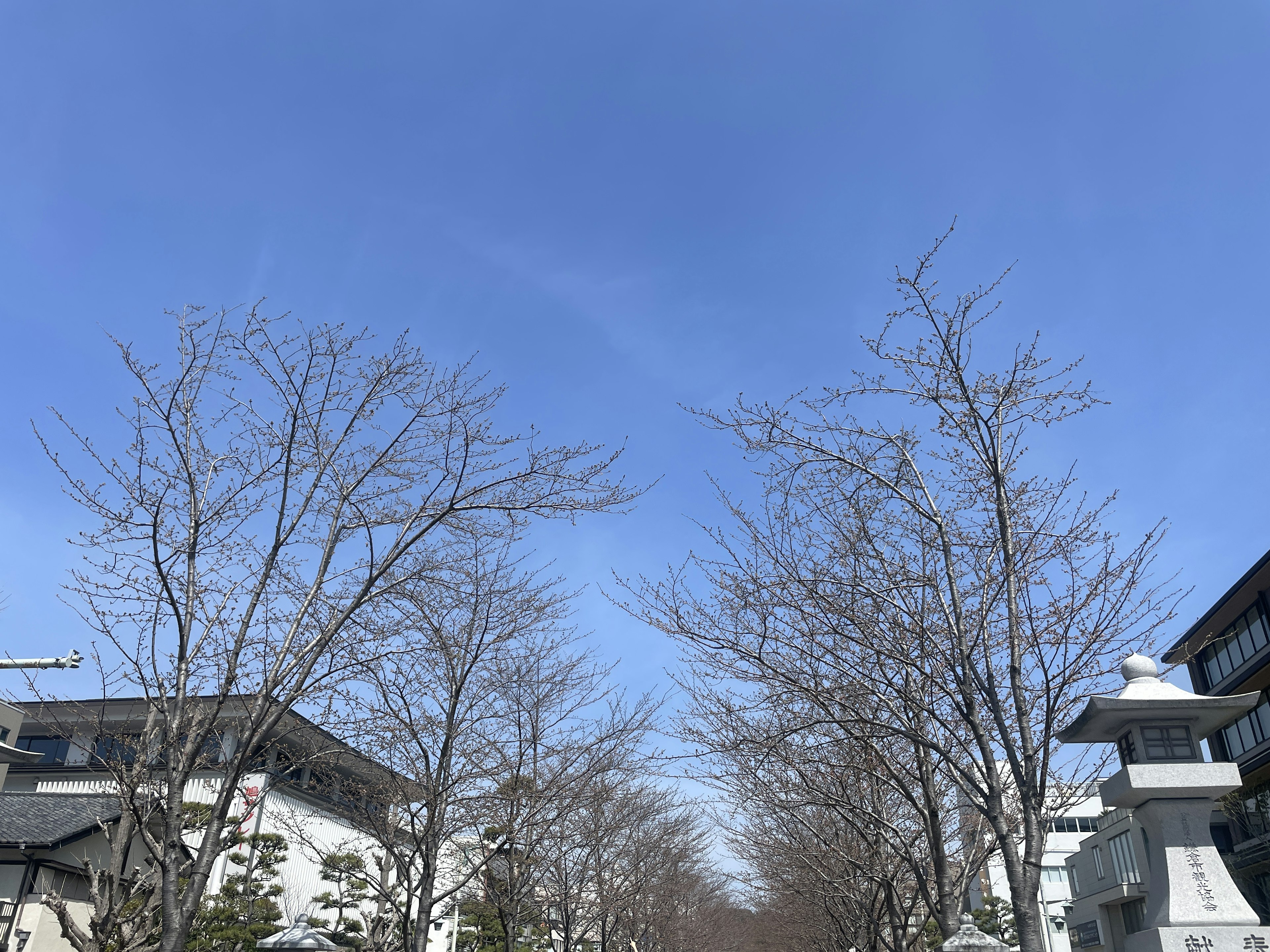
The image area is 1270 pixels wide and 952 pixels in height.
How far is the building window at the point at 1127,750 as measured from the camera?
31.7ft

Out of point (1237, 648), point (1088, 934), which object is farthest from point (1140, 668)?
point (1088, 934)

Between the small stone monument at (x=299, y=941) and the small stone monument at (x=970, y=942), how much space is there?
7.02m

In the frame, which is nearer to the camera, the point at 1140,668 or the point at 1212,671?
the point at 1140,668

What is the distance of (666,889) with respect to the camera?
3291 centimetres

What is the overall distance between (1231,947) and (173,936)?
10118 mm

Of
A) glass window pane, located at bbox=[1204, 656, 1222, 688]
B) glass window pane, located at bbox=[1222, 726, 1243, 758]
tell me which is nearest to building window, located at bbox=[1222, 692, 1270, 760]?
glass window pane, located at bbox=[1222, 726, 1243, 758]

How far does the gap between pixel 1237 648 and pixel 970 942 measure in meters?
37.2

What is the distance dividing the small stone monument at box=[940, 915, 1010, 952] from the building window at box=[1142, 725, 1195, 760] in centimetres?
303

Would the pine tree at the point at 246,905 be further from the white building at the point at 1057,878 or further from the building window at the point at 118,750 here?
the white building at the point at 1057,878

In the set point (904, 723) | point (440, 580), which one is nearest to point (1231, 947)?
point (904, 723)

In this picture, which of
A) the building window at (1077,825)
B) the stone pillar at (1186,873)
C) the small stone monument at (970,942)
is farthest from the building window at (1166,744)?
the building window at (1077,825)

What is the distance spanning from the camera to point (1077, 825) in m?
62.0

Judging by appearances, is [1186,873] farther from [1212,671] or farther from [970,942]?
[1212,671]

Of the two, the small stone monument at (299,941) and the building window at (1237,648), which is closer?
the small stone monument at (299,941)
